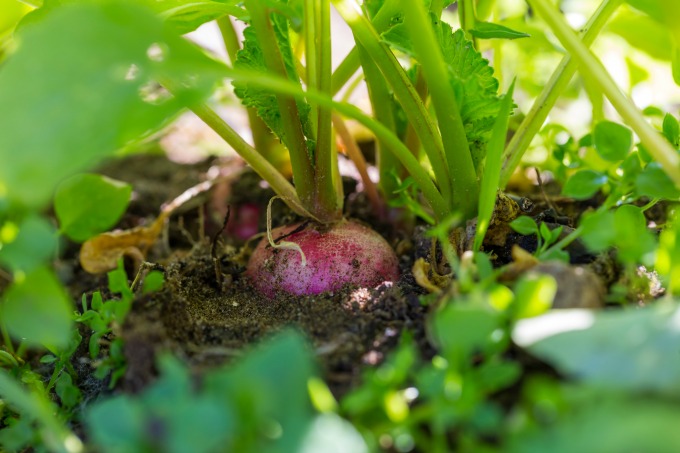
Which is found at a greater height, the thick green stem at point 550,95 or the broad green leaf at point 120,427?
the thick green stem at point 550,95

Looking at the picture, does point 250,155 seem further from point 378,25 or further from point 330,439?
point 330,439

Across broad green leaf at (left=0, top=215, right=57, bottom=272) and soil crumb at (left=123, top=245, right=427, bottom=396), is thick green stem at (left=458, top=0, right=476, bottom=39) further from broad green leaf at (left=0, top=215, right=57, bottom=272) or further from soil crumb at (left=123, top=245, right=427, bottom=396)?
broad green leaf at (left=0, top=215, right=57, bottom=272)

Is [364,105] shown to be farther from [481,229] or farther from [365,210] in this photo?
[481,229]

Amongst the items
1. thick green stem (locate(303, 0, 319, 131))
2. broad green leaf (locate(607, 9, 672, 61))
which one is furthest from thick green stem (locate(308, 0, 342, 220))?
broad green leaf (locate(607, 9, 672, 61))

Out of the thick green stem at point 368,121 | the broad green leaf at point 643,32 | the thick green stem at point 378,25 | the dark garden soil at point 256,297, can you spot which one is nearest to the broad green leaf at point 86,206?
the dark garden soil at point 256,297

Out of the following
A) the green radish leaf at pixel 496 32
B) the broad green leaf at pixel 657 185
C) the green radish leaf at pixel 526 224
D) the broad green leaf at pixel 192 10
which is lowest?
the green radish leaf at pixel 526 224

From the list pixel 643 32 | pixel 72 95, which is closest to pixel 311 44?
pixel 72 95

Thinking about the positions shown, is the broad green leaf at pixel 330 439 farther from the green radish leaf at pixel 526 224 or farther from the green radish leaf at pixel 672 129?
the green radish leaf at pixel 672 129
